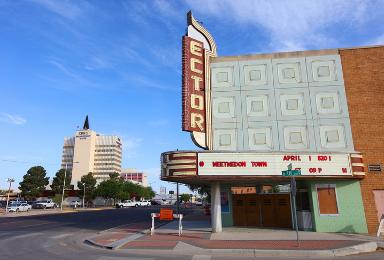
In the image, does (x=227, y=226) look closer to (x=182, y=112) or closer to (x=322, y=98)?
(x=182, y=112)

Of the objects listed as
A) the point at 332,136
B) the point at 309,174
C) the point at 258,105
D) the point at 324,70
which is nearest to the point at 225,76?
the point at 258,105

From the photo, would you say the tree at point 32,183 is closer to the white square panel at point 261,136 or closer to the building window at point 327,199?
the white square panel at point 261,136

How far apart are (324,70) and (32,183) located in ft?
315

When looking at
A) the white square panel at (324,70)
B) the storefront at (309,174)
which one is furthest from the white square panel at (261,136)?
the white square panel at (324,70)

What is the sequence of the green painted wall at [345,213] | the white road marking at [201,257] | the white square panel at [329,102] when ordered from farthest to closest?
the white square panel at [329,102] < the green painted wall at [345,213] < the white road marking at [201,257]

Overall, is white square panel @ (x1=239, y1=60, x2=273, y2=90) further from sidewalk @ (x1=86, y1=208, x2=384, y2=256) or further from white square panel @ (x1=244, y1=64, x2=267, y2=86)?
sidewalk @ (x1=86, y1=208, x2=384, y2=256)

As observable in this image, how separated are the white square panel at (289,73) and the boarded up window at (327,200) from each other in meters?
7.40

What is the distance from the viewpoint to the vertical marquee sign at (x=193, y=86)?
23.8 m

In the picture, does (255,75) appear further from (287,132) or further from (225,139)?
(225,139)

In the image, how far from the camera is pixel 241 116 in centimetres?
2448

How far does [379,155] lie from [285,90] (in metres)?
7.46

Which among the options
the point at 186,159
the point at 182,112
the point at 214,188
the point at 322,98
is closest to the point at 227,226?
the point at 214,188

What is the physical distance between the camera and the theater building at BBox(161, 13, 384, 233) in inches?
853

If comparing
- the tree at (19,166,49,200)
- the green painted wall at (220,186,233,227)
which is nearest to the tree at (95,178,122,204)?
the tree at (19,166,49,200)
